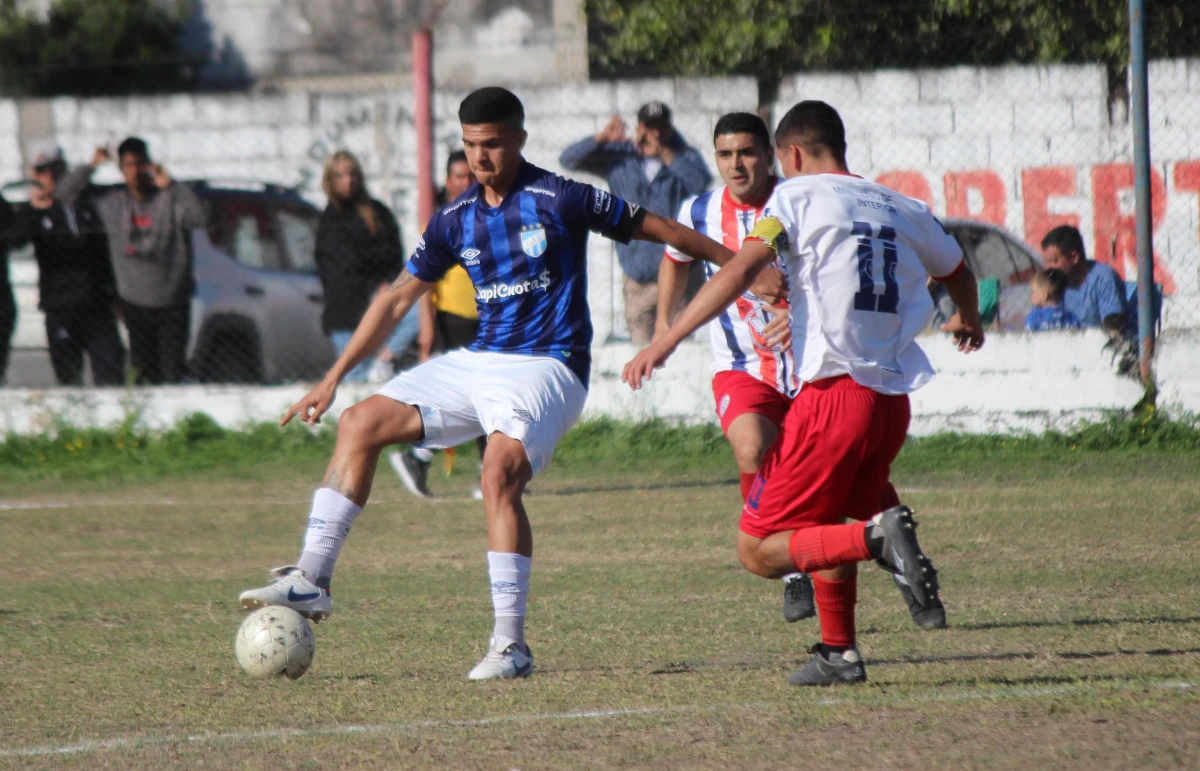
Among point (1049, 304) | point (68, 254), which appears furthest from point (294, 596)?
point (68, 254)

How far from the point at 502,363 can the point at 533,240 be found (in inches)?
17.4

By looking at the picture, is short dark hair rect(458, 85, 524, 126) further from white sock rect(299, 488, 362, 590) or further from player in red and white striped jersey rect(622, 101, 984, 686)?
white sock rect(299, 488, 362, 590)

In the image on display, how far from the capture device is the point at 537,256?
18.3ft

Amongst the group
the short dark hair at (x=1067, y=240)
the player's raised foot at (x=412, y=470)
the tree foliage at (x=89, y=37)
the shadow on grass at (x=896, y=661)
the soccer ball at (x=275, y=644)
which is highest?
the tree foliage at (x=89, y=37)

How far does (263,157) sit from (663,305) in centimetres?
801

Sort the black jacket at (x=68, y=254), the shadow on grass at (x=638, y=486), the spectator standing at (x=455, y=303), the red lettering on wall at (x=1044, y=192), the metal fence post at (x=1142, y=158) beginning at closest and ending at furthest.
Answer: the shadow on grass at (x=638, y=486) < the spectator standing at (x=455, y=303) < the metal fence post at (x=1142, y=158) < the red lettering on wall at (x=1044, y=192) < the black jacket at (x=68, y=254)

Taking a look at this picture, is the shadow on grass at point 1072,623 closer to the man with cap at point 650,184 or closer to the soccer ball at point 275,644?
the soccer ball at point 275,644

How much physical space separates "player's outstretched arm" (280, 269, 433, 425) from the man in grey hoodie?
7.02 metres

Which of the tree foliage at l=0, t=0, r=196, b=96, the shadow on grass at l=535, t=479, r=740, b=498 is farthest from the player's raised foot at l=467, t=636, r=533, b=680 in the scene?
the tree foliage at l=0, t=0, r=196, b=96

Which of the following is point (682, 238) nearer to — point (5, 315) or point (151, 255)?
point (151, 255)

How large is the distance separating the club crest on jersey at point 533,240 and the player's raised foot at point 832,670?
169 cm

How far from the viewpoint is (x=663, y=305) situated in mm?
6996

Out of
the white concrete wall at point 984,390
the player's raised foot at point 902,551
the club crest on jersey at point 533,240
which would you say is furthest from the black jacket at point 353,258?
the player's raised foot at point 902,551

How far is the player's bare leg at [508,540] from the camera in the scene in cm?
522
